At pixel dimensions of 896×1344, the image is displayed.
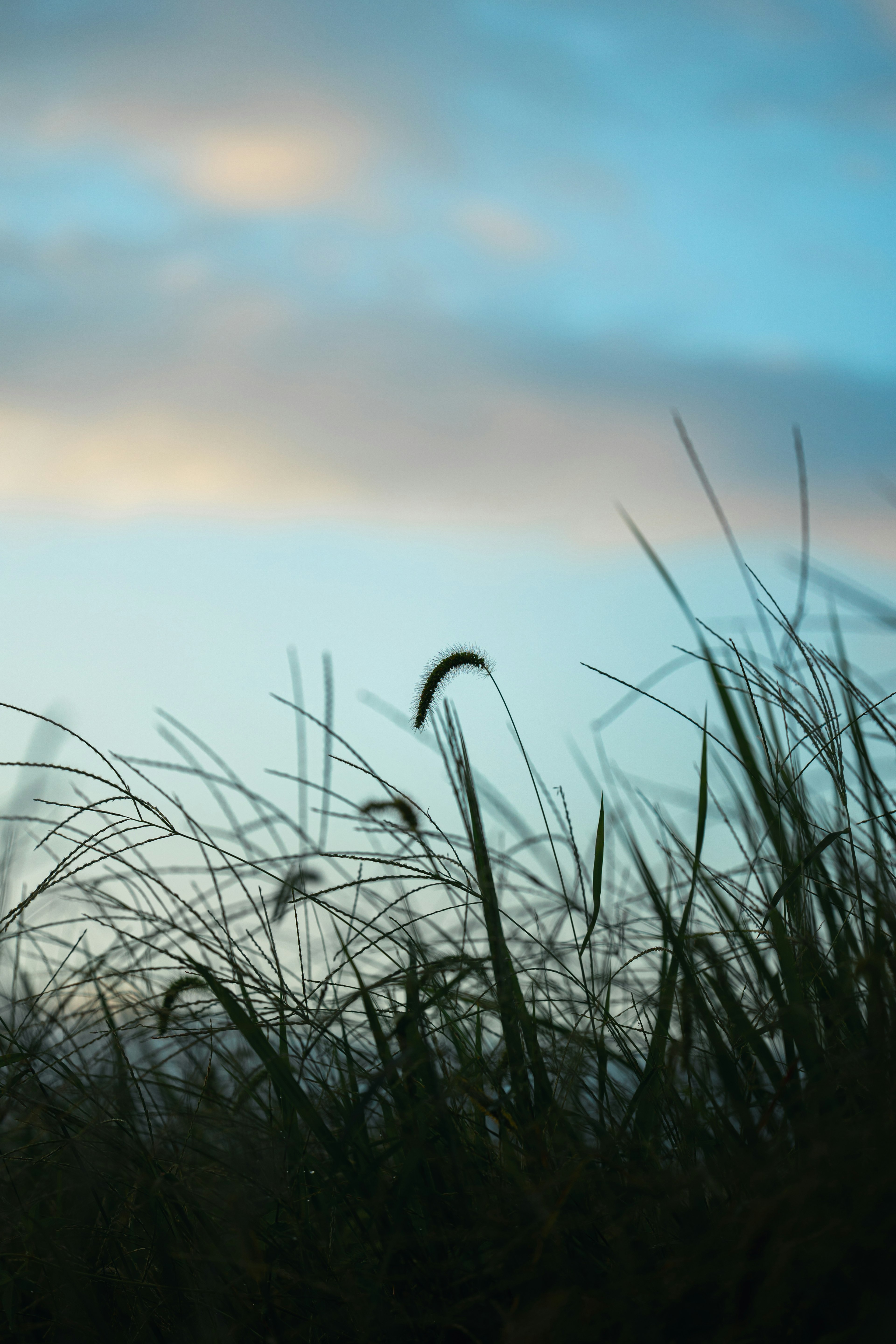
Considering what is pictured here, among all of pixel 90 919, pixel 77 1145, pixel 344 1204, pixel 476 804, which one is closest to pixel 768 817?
pixel 476 804

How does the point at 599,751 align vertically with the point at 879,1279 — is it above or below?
above

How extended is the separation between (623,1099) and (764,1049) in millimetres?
249

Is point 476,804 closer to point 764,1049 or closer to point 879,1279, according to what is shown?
point 764,1049

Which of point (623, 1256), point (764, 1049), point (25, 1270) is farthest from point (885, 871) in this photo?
point (25, 1270)

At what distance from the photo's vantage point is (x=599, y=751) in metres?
1.86

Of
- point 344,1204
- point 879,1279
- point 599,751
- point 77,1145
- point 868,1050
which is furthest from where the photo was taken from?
point 599,751

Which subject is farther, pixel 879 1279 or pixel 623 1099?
pixel 623 1099

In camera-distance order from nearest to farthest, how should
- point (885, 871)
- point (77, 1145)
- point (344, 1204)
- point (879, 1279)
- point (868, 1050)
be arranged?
point (879, 1279)
point (868, 1050)
point (344, 1204)
point (885, 871)
point (77, 1145)

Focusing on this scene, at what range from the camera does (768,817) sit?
1.44m

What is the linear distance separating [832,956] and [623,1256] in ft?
2.05

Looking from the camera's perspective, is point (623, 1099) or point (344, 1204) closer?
point (344, 1204)

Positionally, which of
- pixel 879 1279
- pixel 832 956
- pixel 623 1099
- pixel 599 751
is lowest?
pixel 879 1279

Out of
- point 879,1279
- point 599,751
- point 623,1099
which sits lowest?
point 879,1279

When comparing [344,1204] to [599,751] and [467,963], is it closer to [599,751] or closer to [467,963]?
[467,963]
